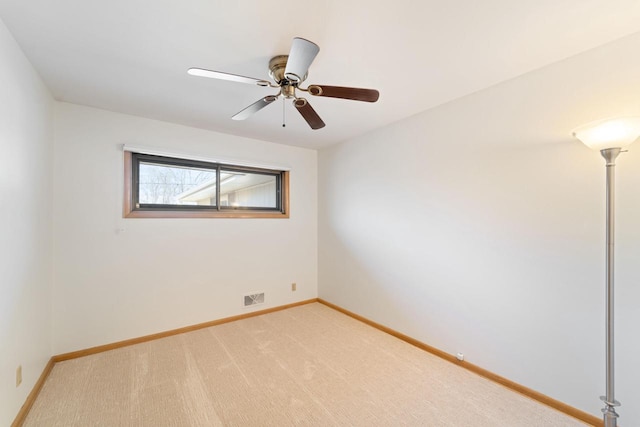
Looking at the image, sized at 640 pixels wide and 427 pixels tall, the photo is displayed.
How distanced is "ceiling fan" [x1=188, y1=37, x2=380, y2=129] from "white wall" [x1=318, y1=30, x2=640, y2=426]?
3.89 feet

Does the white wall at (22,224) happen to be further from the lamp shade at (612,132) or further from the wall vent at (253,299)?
the lamp shade at (612,132)

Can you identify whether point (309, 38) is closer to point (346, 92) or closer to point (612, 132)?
point (346, 92)

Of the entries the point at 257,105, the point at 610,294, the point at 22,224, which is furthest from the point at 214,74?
the point at 610,294

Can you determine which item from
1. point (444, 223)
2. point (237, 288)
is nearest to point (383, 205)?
point (444, 223)

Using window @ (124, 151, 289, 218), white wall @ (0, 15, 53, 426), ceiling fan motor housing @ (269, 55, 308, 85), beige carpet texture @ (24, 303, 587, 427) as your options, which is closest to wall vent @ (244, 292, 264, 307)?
beige carpet texture @ (24, 303, 587, 427)

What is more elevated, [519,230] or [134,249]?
[519,230]

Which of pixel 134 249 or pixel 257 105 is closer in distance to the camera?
pixel 257 105

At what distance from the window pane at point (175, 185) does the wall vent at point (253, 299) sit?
1.27 meters

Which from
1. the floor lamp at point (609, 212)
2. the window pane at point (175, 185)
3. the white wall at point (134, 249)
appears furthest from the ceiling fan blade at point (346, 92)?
the window pane at point (175, 185)

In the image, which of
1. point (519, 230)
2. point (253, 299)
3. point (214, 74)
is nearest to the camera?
point (214, 74)

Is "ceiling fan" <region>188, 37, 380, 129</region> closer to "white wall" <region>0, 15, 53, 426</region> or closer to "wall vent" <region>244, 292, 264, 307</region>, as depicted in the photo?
"white wall" <region>0, 15, 53, 426</region>

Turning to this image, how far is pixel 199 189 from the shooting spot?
10.5 feet

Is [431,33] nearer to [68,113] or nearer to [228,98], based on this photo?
[228,98]

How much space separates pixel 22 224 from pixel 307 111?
200cm
